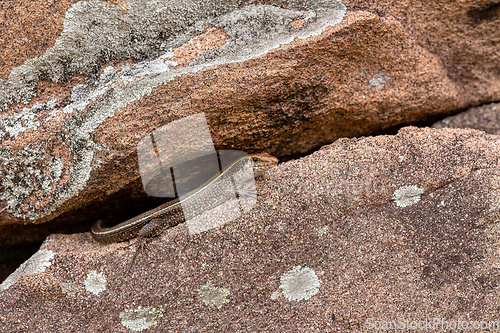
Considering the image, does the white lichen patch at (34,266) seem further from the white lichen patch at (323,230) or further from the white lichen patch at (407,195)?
the white lichen patch at (407,195)

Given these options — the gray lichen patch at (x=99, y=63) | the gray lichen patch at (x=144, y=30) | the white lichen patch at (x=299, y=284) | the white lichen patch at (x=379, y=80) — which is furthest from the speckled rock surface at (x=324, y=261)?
the gray lichen patch at (x=144, y=30)

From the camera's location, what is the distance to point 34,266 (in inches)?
128

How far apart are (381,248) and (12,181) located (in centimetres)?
320

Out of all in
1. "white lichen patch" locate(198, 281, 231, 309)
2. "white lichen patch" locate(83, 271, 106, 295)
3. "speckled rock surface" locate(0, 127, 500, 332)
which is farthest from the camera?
"white lichen patch" locate(83, 271, 106, 295)

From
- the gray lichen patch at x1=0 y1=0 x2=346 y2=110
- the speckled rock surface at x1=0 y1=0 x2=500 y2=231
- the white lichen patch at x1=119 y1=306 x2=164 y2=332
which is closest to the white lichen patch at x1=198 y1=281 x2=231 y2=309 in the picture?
the white lichen patch at x1=119 y1=306 x2=164 y2=332

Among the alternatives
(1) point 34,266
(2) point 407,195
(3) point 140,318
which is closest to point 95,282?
(3) point 140,318

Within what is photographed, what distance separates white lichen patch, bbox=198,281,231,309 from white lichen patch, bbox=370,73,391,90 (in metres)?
2.33

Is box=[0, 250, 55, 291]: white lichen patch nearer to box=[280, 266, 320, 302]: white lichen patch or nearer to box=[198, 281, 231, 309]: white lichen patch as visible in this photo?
box=[198, 281, 231, 309]: white lichen patch

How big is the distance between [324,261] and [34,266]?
2607mm

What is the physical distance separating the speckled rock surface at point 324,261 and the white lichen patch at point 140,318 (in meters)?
0.01

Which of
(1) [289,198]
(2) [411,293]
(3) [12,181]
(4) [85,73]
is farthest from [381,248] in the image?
(3) [12,181]

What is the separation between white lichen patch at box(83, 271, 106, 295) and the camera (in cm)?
308

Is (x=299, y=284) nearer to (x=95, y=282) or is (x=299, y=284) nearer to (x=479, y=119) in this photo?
(x=95, y=282)

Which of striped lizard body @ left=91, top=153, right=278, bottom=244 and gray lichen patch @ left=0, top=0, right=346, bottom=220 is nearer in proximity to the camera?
gray lichen patch @ left=0, top=0, right=346, bottom=220
